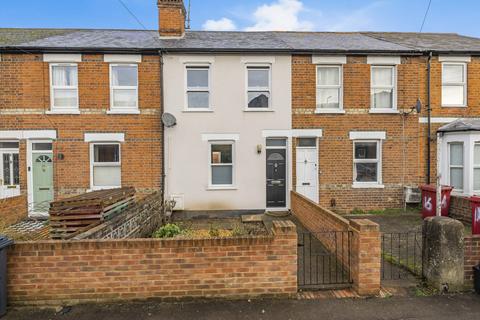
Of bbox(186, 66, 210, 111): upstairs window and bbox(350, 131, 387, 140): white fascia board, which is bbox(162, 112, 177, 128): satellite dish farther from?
bbox(350, 131, 387, 140): white fascia board

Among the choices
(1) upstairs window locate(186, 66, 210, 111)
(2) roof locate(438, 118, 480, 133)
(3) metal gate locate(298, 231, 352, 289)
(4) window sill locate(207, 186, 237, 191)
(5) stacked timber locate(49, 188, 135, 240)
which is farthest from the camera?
(1) upstairs window locate(186, 66, 210, 111)

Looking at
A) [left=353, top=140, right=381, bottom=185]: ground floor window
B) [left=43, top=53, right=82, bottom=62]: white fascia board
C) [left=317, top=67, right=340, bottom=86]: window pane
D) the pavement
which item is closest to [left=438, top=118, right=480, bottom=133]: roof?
[left=353, top=140, right=381, bottom=185]: ground floor window

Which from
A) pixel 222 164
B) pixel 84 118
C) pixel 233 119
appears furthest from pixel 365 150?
pixel 84 118

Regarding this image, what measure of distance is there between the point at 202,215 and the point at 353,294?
20.9 ft

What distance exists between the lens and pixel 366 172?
1058 centimetres

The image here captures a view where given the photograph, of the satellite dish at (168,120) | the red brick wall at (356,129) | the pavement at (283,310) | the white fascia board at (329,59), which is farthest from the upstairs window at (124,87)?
the pavement at (283,310)

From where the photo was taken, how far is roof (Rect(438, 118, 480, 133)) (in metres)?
9.48

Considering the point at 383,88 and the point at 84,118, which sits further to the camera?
the point at 383,88

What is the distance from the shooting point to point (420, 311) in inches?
153

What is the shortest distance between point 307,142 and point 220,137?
324 centimetres

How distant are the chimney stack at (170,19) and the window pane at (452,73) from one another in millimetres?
10361

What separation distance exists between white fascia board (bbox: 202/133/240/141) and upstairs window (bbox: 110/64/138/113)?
8.75 feet

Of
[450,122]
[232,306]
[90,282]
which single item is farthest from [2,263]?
[450,122]

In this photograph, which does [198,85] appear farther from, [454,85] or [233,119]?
[454,85]
